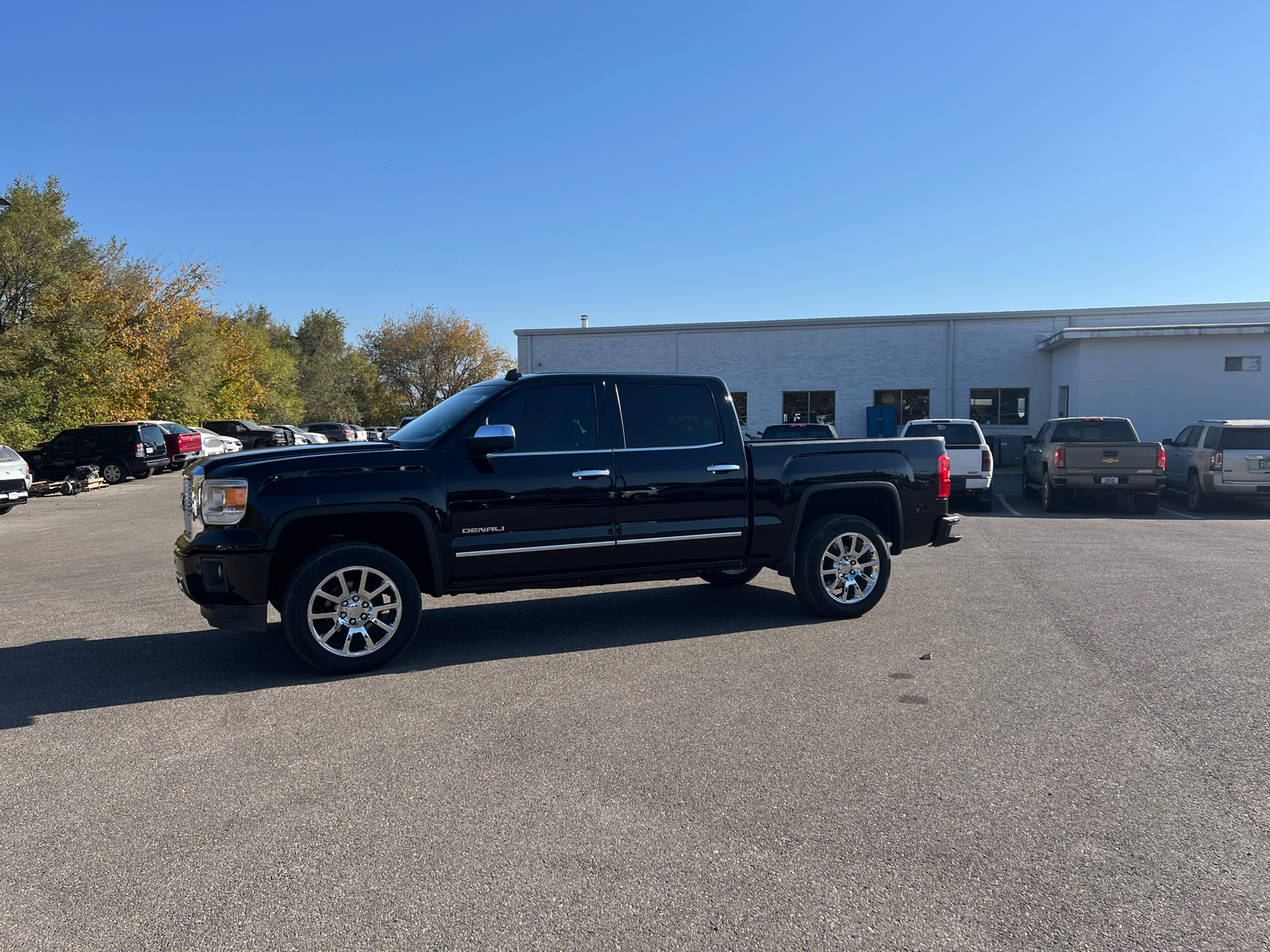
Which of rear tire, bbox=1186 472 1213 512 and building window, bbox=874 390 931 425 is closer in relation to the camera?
rear tire, bbox=1186 472 1213 512

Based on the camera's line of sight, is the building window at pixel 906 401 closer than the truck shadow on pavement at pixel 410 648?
No

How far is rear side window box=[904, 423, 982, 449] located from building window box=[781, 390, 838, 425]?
1617 cm

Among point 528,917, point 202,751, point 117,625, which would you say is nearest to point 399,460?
point 202,751

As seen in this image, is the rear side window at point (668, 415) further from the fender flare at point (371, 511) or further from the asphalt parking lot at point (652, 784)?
the fender flare at point (371, 511)

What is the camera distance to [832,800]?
3.86 metres

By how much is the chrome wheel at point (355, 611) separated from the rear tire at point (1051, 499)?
13.6 metres

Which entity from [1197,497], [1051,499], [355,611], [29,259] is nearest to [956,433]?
[1051,499]

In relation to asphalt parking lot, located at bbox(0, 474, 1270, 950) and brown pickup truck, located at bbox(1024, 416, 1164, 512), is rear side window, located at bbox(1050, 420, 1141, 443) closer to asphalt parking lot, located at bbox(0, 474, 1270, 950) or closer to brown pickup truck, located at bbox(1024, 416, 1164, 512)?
brown pickup truck, located at bbox(1024, 416, 1164, 512)

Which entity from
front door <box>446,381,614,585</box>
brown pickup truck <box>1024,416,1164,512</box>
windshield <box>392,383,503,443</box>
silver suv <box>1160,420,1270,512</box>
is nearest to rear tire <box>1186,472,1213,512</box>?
silver suv <box>1160,420,1270,512</box>

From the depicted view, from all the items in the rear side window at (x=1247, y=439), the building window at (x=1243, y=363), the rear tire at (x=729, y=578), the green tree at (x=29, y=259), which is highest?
the green tree at (x=29, y=259)

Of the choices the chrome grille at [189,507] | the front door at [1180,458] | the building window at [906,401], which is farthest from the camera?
the building window at [906,401]

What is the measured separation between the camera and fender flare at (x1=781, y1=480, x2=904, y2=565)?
23.7 ft

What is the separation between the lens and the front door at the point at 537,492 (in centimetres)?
620

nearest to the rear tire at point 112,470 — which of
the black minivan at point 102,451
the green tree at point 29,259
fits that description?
the black minivan at point 102,451
